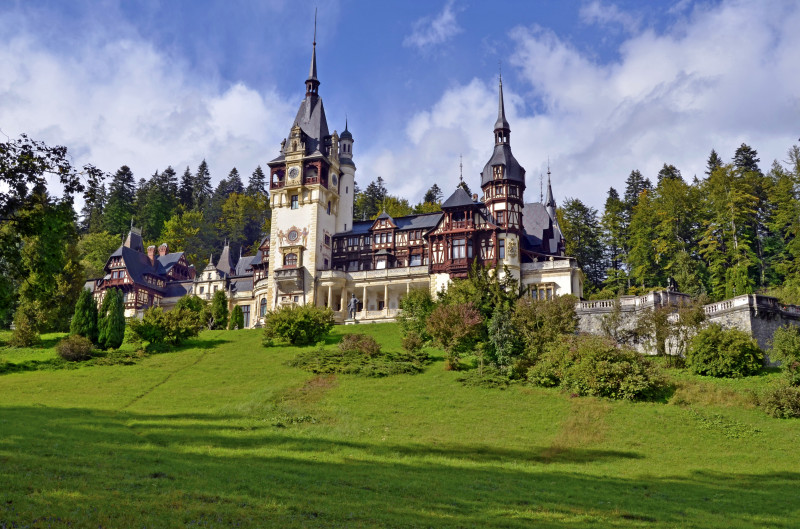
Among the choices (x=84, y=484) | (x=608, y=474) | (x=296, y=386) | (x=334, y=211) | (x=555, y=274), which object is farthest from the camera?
(x=334, y=211)

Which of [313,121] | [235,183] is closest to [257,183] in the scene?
[235,183]

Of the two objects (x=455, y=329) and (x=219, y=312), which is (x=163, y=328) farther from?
(x=455, y=329)

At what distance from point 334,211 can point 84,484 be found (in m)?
66.2

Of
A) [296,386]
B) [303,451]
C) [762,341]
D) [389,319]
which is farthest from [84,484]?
[389,319]

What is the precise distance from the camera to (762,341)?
48.3m

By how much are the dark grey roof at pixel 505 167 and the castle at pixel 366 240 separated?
0.13m

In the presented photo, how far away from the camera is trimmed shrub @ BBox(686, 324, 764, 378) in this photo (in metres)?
44.3

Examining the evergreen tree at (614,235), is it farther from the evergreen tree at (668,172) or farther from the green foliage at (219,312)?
the green foliage at (219,312)

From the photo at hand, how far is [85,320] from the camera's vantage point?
196 feet

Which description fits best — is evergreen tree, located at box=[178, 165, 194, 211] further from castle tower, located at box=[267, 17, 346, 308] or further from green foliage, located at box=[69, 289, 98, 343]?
green foliage, located at box=[69, 289, 98, 343]

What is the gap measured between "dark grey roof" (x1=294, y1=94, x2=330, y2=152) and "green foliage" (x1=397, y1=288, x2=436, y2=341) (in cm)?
3136

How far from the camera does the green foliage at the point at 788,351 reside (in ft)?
139

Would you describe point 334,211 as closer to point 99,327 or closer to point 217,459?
point 99,327

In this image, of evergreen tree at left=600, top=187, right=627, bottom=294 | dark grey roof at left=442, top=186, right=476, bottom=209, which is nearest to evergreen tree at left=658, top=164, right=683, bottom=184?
evergreen tree at left=600, top=187, right=627, bottom=294
